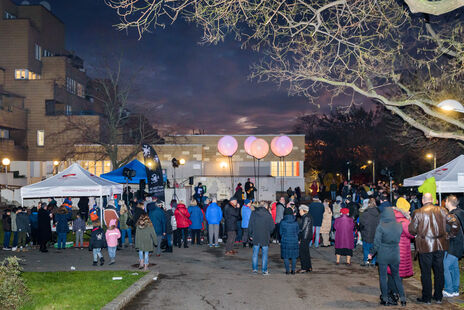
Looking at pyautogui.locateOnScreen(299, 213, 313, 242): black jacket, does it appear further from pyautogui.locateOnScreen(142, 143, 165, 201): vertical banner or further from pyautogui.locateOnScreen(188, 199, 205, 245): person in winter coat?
pyautogui.locateOnScreen(142, 143, 165, 201): vertical banner

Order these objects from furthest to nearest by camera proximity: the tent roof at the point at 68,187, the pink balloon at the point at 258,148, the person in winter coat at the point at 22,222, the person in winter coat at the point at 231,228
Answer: the pink balloon at the point at 258,148 → the tent roof at the point at 68,187 → the person in winter coat at the point at 22,222 → the person in winter coat at the point at 231,228

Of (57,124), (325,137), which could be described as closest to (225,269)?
(57,124)

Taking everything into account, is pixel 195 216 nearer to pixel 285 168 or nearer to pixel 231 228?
pixel 231 228

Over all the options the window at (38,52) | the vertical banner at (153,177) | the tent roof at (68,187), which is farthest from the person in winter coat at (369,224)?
the window at (38,52)

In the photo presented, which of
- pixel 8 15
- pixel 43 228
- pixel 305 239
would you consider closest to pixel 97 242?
pixel 43 228

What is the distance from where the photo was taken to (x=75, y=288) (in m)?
9.33

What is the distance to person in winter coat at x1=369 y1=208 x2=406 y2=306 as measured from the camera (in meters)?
7.95

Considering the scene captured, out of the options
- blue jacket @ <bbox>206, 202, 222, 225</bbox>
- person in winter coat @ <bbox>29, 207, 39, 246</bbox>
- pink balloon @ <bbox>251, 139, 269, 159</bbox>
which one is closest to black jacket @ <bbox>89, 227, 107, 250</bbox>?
blue jacket @ <bbox>206, 202, 222, 225</bbox>

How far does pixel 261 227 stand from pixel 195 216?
5.43 meters

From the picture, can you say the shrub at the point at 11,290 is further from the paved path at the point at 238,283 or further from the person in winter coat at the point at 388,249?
the person in winter coat at the point at 388,249

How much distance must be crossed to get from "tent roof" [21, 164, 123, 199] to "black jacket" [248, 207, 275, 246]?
7.11m

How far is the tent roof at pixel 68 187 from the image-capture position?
1565cm

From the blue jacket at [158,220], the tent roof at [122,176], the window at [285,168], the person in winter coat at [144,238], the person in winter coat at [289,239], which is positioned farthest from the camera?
the window at [285,168]

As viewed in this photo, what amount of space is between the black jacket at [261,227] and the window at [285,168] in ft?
92.5
